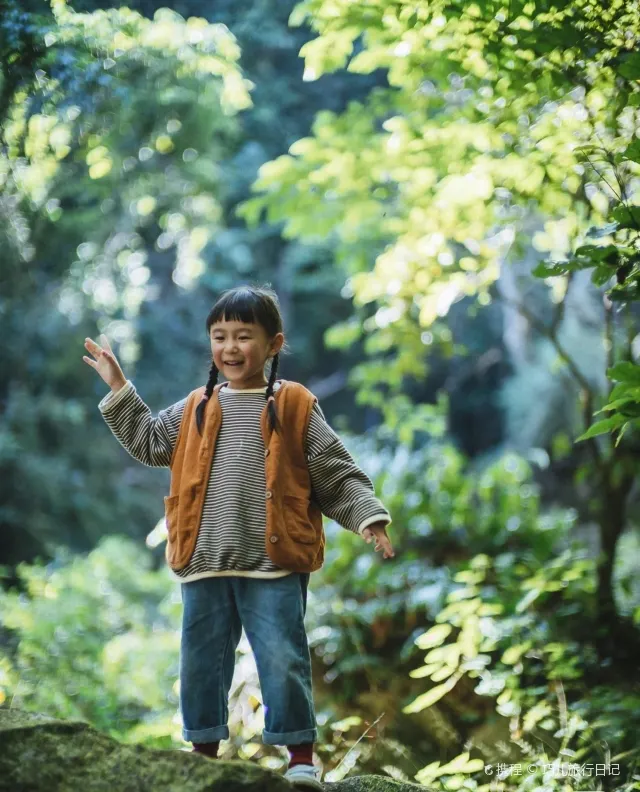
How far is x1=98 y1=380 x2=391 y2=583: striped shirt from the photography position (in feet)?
5.70

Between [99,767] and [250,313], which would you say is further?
[250,313]

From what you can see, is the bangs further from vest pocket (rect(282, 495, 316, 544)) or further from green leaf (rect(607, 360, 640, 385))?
green leaf (rect(607, 360, 640, 385))

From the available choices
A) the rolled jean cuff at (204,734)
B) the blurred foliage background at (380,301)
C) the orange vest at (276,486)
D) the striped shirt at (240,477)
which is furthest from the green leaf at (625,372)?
the rolled jean cuff at (204,734)

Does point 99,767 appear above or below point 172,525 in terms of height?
below

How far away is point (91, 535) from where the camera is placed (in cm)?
670

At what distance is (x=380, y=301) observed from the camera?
3.95 meters

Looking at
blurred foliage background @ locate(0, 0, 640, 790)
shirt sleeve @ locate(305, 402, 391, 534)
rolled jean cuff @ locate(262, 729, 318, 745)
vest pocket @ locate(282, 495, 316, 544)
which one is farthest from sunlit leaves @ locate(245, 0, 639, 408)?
rolled jean cuff @ locate(262, 729, 318, 745)

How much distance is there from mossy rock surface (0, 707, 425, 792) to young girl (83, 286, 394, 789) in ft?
0.71

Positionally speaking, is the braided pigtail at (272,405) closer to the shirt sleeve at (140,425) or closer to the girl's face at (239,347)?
the girl's face at (239,347)

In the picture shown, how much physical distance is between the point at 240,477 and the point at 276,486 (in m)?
0.09

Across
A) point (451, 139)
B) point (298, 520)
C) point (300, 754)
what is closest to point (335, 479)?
point (298, 520)

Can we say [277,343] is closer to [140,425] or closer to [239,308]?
[239,308]

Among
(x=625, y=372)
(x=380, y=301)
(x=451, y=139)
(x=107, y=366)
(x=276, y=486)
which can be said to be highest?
(x=451, y=139)

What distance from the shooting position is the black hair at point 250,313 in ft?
Answer: 5.95
